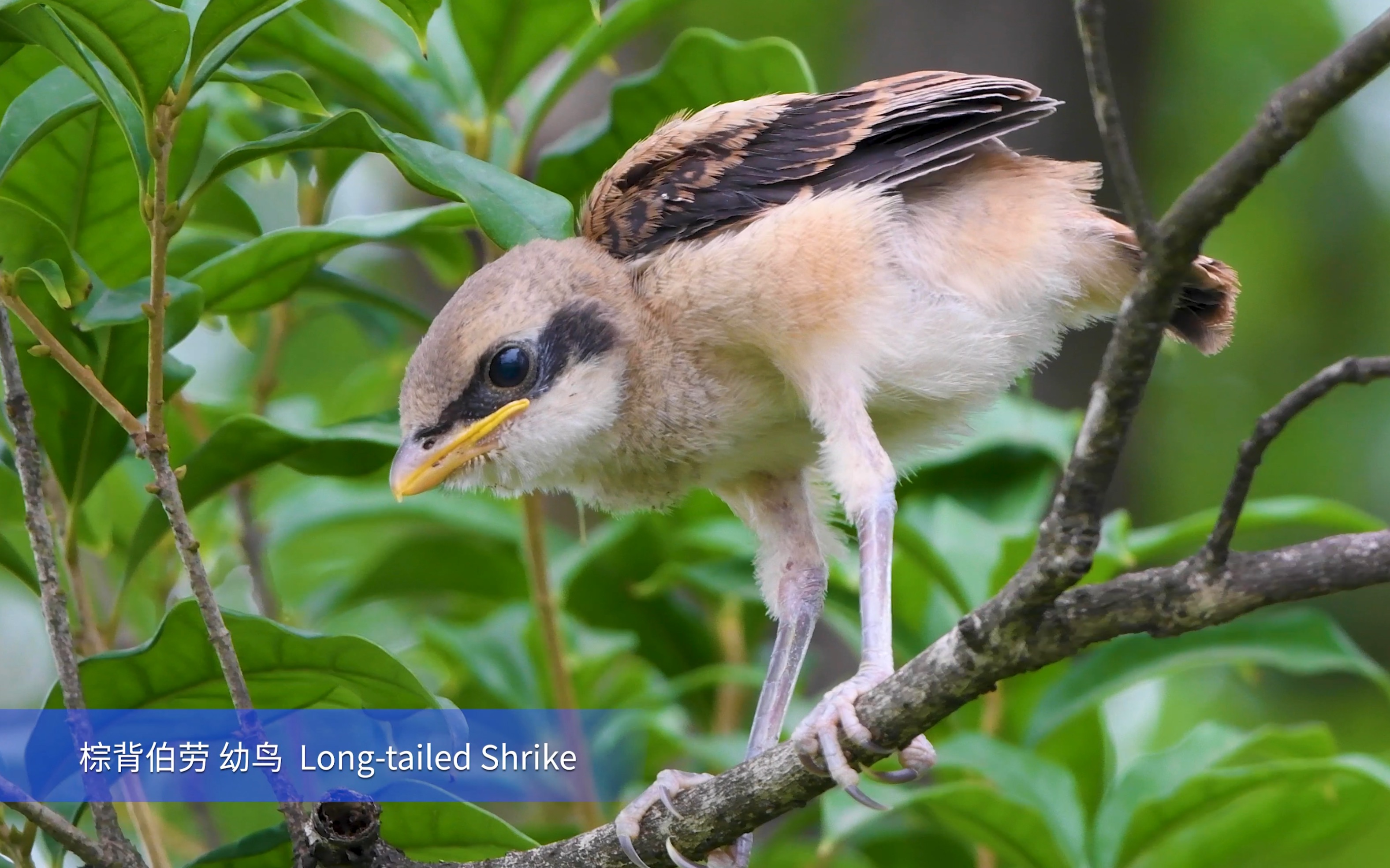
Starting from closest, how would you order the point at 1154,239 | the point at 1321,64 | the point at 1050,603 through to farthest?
1. the point at 1321,64
2. the point at 1154,239
3. the point at 1050,603

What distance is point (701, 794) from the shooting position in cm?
212

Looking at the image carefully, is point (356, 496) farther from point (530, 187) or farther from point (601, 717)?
point (530, 187)

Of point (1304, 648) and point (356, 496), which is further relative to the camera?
point (356, 496)

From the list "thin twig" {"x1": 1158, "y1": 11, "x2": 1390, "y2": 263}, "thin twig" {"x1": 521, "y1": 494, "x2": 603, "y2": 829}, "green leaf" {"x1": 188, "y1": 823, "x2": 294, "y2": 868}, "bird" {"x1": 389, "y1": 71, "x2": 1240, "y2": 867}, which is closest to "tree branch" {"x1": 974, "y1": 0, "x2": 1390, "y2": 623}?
"thin twig" {"x1": 1158, "y1": 11, "x2": 1390, "y2": 263}

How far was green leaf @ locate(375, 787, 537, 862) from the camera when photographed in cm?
254

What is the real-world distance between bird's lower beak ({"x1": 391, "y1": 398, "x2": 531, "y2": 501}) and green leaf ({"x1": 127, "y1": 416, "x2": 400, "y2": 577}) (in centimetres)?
16

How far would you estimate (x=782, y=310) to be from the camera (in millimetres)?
2504

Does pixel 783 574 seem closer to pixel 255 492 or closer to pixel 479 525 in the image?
pixel 479 525

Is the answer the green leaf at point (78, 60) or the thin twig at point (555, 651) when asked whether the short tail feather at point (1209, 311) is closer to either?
the thin twig at point (555, 651)

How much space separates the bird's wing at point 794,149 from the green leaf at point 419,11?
2.36 ft

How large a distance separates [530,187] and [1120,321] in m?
1.09

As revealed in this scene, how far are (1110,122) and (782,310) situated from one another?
1080 millimetres

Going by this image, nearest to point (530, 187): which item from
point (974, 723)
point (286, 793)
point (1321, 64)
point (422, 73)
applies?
point (286, 793)

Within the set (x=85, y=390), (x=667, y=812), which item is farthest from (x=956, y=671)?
(x=85, y=390)
